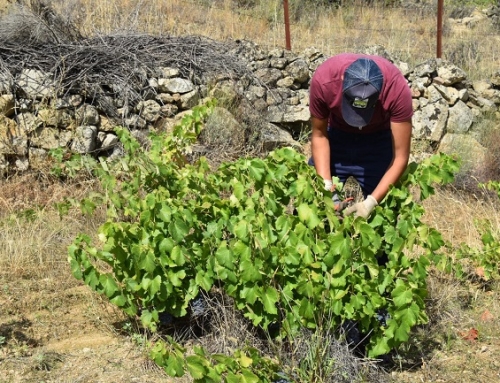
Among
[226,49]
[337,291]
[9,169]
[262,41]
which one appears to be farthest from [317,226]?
[262,41]

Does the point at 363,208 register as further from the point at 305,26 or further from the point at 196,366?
the point at 305,26

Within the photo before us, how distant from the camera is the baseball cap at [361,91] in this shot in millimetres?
3033

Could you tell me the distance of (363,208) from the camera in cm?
321

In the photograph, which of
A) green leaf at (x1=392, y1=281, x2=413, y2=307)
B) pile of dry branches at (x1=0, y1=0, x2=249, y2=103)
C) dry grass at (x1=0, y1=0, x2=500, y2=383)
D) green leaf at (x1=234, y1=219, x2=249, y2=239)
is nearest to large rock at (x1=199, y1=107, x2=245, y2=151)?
pile of dry branches at (x1=0, y1=0, x2=249, y2=103)

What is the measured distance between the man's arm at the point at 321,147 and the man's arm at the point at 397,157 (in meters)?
0.28

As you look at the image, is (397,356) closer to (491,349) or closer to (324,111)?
(491,349)

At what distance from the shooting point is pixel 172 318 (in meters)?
3.65

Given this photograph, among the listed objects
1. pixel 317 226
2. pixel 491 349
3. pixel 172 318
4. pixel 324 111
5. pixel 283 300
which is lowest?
pixel 491 349

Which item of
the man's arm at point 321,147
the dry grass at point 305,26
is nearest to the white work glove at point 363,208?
the man's arm at point 321,147

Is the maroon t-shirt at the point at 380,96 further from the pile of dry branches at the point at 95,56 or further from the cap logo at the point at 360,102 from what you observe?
the pile of dry branches at the point at 95,56

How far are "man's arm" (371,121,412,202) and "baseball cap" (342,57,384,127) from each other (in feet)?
0.69

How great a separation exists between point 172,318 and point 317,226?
3.73ft

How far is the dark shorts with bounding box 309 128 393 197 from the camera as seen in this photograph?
11.7 ft

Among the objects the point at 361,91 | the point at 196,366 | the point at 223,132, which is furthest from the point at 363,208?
the point at 223,132
